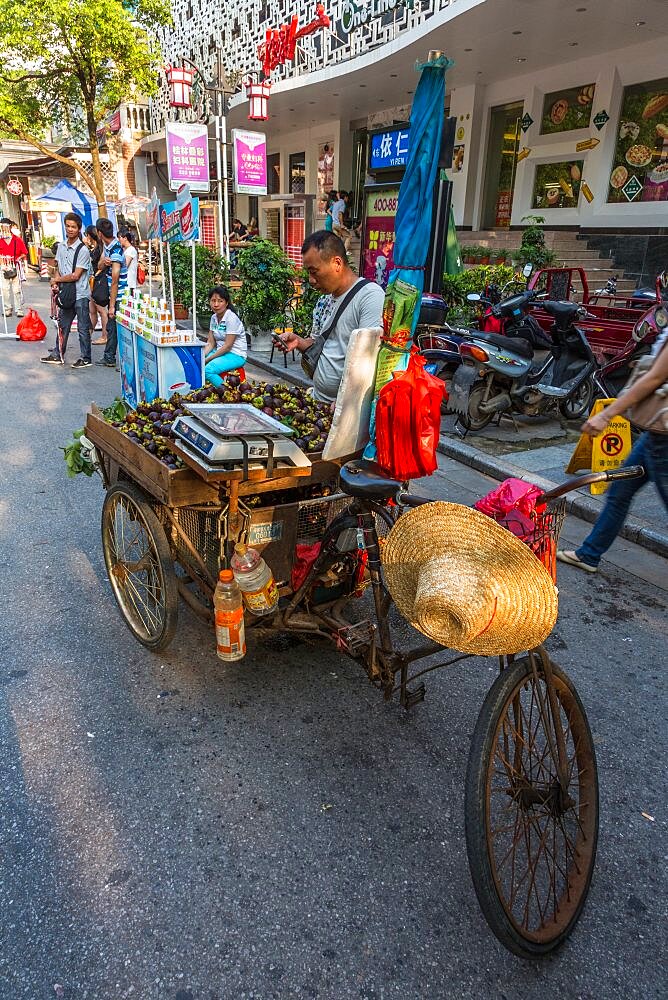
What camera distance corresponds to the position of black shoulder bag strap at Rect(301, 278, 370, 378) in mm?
3803

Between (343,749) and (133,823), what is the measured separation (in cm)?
86

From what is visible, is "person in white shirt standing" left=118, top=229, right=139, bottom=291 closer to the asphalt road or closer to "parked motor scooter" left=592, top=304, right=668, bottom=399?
"parked motor scooter" left=592, top=304, right=668, bottom=399

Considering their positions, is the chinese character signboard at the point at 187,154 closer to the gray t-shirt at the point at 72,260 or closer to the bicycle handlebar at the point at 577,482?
the gray t-shirt at the point at 72,260

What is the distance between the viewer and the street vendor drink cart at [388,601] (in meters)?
1.86

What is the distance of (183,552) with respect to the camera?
120 inches

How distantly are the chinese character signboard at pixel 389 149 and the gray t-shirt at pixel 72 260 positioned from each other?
4476 millimetres

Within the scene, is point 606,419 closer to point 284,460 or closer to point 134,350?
point 284,460

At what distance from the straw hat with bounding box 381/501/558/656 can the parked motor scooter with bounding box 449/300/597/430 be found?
5.11m

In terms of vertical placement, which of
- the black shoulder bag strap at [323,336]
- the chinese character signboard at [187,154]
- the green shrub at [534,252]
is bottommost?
the black shoulder bag strap at [323,336]

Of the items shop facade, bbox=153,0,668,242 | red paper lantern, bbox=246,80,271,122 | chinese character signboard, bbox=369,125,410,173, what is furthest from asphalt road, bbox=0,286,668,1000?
red paper lantern, bbox=246,80,271,122

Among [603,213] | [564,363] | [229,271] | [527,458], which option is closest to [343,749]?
[527,458]

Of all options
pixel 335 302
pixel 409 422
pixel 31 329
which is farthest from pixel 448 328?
pixel 31 329

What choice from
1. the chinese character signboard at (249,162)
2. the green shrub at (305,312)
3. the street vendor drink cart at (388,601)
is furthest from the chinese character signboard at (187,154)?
the street vendor drink cart at (388,601)

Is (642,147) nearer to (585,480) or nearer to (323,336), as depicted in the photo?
(323,336)
